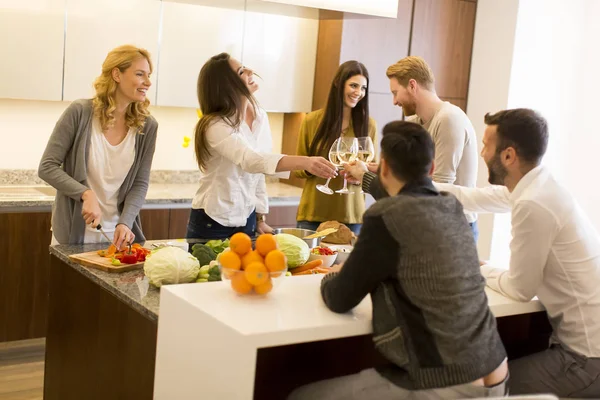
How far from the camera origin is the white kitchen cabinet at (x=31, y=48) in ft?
14.3

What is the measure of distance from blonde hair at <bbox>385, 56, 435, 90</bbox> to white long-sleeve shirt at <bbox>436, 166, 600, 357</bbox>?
1327mm

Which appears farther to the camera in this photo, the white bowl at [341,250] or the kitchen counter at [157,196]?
the kitchen counter at [157,196]

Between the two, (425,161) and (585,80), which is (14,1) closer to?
(425,161)

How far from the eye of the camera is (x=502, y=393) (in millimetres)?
2188

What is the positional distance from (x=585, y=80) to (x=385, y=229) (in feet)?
14.5

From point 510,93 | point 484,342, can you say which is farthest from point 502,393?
point 510,93

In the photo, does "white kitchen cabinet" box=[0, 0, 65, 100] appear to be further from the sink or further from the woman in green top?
the woman in green top

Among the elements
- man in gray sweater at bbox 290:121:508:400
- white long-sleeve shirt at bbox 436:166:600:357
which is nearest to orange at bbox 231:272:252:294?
man in gray sweater at bbox 290:121:508:400

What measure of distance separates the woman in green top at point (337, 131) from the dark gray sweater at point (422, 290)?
2074 millimetres

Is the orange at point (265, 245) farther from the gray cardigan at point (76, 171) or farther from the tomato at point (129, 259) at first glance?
the gray cardigan at point (76, 171)

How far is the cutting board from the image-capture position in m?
2.85

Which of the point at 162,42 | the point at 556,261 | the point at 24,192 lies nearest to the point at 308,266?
the point at 556,261

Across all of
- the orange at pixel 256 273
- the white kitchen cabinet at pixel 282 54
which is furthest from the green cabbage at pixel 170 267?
the white kitchen cabinet at pixel 282 54

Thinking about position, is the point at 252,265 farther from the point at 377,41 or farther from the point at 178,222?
the point at 377,41
